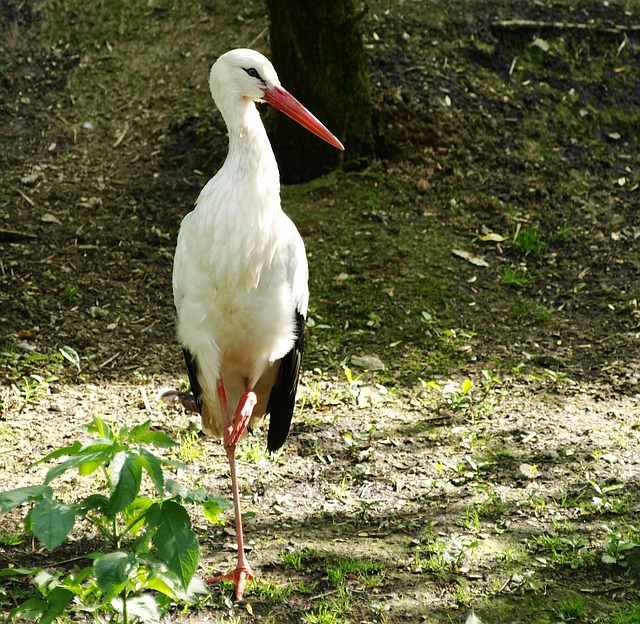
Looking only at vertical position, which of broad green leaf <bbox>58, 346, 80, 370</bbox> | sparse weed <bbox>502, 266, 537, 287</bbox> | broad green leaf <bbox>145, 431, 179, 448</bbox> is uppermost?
broad green leaf <bbox>145, 431, 179, 448</bbox>

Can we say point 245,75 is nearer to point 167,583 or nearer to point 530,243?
point 167,583

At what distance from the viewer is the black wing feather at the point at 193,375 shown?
3591mm

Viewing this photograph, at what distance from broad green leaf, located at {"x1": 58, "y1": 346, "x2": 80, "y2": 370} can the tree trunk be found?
1962 millimetres

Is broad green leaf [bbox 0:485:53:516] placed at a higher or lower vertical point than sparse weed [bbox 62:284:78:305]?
higher

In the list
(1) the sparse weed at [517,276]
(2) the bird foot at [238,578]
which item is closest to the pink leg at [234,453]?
(2) the bird foot at [238,578]

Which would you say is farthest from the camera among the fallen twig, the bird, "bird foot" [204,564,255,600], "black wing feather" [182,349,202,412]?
the fallen twig

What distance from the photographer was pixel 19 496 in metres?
2.06

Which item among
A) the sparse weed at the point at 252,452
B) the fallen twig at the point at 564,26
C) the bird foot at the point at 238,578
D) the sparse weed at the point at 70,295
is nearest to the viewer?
the bird foot at the point at 238,578

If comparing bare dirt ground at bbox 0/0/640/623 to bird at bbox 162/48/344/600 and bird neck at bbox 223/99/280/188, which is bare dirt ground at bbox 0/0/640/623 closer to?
bird at bbox 162/48/344/600

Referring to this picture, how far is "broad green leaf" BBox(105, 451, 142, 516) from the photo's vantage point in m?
2.13

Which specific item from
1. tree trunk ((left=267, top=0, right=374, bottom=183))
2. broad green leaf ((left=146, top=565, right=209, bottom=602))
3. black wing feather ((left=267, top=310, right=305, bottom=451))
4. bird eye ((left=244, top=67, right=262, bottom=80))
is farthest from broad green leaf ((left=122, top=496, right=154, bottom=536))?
tree trunk ((left=267, top=0, right=374, bottom=183))

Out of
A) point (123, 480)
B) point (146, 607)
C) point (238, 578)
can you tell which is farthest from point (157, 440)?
point (238, 578)

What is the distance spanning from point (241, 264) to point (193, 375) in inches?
24.4

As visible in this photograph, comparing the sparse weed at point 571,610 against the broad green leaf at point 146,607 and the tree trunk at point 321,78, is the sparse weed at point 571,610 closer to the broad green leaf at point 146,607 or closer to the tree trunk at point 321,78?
the broad green leaf at point 146,607
